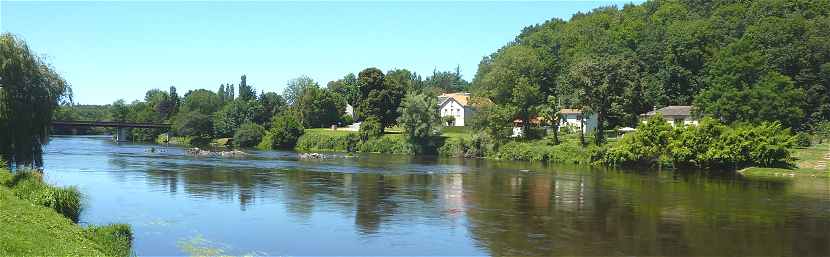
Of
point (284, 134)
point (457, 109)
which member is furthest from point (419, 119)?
point (457, 109)

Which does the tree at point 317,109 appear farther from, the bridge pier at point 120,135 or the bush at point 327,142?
the bridge pier at point 120,135

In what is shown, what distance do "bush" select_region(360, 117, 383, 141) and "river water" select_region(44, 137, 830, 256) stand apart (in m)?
43.0

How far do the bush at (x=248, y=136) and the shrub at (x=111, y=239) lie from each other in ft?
303

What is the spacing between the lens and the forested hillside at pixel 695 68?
7638 centimetres

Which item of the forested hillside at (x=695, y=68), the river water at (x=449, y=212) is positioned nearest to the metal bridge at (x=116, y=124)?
the river water at (x=449, y=212)

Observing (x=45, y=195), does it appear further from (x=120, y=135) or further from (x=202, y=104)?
(x=202, y=104)

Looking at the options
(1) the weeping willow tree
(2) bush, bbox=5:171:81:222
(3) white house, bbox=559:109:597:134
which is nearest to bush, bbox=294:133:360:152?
(3) white house, bbox=559:109:597:134

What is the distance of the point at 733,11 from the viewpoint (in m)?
111

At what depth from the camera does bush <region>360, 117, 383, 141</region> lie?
98438 mm

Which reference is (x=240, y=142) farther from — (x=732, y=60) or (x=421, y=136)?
(x=732, y=60)

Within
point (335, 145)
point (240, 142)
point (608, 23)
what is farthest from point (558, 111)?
point (608, 23)

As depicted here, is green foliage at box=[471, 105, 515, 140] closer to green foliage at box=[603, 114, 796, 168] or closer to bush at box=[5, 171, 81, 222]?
green foliage at box=[603, 114, 796, 168]

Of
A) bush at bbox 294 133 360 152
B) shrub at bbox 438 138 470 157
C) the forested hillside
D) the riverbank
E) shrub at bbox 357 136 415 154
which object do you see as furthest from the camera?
bush at bbox 294 133 360 152

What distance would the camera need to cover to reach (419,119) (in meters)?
89.6
